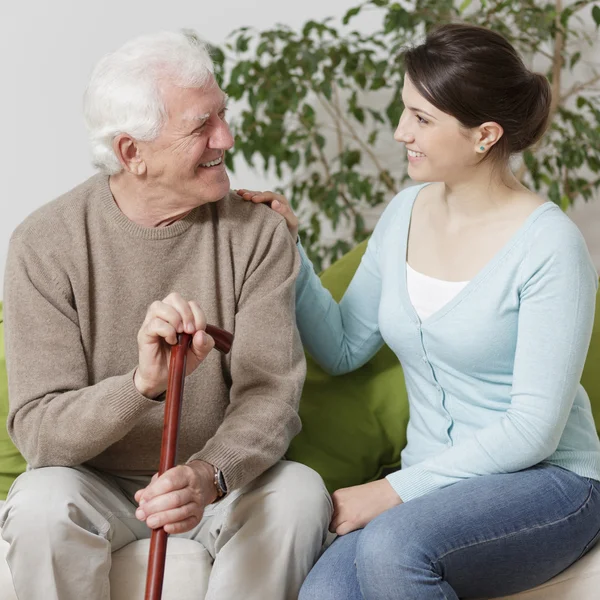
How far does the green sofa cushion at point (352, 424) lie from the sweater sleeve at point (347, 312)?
0.24 ft

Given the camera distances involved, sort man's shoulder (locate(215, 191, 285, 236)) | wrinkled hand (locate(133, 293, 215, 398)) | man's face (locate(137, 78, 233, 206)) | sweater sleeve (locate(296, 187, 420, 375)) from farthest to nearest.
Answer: sweater sleeve (locate(296, 187, 420, 375)) < man's shoulder (locate(215, 191, 285, 236)) < man's face (locate(137, 78, 233, 206)) < wrinkled hand (locate(133, 293, 215, 398))

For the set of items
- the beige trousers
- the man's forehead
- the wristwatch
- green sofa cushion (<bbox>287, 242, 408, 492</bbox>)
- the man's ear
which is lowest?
green sofa cushion (<bbox>287, 242, 408, 492</bbox>)

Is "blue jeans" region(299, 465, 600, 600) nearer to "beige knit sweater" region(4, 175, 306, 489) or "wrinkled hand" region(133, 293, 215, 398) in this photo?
"beige knit sweater" region(4, 175, 306, 489)

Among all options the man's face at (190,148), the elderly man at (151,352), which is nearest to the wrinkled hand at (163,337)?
the elderly man at (151,352)

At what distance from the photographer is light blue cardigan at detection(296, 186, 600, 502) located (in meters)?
1.61

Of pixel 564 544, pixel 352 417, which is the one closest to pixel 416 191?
pixel 352 417

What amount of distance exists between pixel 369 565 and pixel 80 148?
2.07m

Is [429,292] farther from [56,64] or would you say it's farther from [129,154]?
[56,64]

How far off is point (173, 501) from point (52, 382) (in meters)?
0.36

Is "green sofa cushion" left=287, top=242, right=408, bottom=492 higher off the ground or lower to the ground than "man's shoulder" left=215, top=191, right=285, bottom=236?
lower

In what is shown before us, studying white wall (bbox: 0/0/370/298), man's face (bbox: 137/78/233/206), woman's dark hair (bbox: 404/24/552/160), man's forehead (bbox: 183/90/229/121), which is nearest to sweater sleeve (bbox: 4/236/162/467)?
man's face (bbox: 137/78/233/206)

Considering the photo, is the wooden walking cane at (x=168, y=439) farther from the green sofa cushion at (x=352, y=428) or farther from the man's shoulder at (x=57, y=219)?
the green sofa cushion at (x=352, y=428)

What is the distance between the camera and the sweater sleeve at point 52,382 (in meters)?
1.60

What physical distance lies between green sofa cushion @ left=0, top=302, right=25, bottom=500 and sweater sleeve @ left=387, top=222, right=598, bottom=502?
36.1 inches
